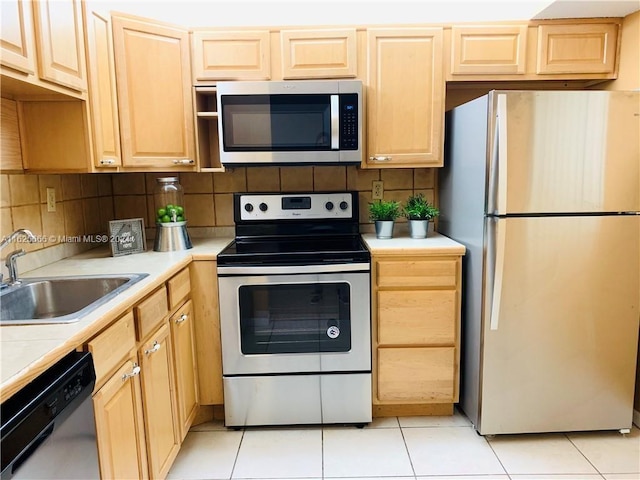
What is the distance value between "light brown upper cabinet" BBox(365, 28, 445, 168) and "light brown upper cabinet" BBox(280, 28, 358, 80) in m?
0.11

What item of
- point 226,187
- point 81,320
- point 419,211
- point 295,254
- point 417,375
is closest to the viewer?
point 81,320

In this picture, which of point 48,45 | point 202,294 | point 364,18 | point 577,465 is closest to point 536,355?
point 577,465

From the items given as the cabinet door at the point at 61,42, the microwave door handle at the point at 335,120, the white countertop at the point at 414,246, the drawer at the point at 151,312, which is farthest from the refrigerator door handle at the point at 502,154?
the cabinet door at the point at 61,42

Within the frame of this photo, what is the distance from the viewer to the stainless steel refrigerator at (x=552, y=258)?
1.78 meters

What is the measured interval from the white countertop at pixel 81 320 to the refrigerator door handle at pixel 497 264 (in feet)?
4.12

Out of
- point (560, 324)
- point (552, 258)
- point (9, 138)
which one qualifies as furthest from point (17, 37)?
point (560, 324)

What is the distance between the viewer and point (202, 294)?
6.71 feet

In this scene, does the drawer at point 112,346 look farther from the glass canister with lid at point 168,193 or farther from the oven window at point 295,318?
the glass canister with lid at point 168,193

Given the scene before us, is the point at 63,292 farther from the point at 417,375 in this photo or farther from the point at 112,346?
the point at 417,375

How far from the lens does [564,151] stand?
5.86 ft

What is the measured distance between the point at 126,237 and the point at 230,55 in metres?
1.05

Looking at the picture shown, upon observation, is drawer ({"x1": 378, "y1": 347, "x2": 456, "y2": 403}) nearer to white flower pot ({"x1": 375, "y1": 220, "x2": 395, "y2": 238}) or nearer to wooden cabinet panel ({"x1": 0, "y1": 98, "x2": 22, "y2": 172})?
white flower pot ({"x1": 375, "y1": 220, "x2": 395, "y2": 238})

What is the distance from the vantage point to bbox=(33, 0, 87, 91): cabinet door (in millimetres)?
1434

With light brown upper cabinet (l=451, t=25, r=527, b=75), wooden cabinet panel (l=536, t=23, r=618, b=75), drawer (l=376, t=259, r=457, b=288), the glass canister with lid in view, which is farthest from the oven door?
wooden cabinet panel (l=536, t=23, r=618, b=75)
